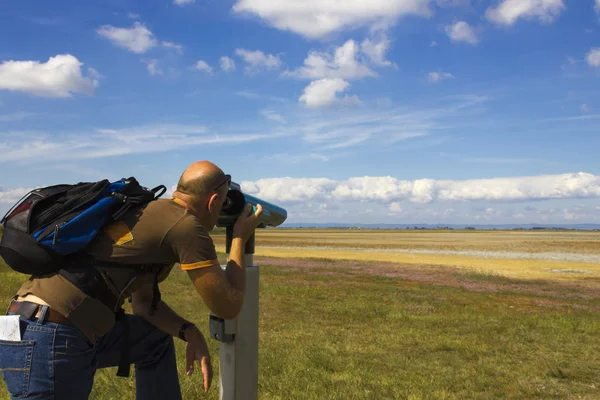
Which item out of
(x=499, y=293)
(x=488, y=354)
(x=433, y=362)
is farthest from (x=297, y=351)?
(x=499, y=293)

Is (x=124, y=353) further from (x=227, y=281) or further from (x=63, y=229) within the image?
(x=63, y=229)

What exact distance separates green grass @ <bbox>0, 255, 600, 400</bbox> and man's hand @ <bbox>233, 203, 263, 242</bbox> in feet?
10.0

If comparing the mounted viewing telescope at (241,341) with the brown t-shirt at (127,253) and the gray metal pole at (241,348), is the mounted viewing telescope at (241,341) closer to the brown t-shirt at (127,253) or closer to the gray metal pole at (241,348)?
the gray metal pole at (241,348)

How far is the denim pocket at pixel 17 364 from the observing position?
2287 mm

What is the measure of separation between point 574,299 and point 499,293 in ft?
8.30

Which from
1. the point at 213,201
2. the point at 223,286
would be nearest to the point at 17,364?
the point at 223,286

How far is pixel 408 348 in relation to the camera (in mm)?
8547

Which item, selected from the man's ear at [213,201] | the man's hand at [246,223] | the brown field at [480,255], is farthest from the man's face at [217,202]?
the brown field at [480,255]

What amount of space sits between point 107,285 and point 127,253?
193mm

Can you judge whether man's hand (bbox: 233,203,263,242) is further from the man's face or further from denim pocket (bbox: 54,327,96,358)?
denim pocket (bbox: 54,327,96,358)

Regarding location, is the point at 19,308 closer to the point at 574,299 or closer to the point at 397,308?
the point at 397,308

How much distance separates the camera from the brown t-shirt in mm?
2348

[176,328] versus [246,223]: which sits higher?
[246,223]

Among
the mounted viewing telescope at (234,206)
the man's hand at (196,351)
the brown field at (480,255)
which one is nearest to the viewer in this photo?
the man's hand at (196,351)
